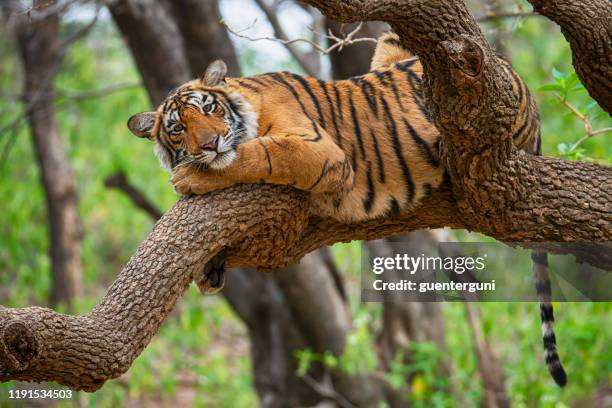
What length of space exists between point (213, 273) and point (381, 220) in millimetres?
880

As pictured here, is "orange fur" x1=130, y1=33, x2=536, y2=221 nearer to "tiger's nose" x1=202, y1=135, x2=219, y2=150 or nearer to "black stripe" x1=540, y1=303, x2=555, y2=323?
"tiger's nose" x1=202, y1=135, x2=219, y2=150

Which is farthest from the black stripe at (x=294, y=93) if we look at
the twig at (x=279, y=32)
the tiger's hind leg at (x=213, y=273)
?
the twig at (x=279, y=32)

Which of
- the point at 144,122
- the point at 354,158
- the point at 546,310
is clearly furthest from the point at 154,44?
the point at 546,310

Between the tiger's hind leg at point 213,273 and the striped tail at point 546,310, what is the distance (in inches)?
69.6

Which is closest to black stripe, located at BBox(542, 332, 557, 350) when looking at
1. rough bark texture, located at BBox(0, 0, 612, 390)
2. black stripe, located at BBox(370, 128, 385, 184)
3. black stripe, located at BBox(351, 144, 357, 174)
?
rough bark texture, located at BBox(0, 0, 612, 390)

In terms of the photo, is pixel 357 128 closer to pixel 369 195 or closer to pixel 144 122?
pixel 369 195

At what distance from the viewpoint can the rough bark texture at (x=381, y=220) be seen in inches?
129

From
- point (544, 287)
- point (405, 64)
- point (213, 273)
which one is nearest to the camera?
point (213, 273)

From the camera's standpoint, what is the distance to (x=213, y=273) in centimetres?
414

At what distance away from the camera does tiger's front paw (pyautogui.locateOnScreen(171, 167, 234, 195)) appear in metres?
3.97

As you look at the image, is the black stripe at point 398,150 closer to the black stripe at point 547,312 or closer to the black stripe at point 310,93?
the black stripe at point 310,93

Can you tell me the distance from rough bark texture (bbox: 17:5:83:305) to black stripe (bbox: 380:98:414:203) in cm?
818

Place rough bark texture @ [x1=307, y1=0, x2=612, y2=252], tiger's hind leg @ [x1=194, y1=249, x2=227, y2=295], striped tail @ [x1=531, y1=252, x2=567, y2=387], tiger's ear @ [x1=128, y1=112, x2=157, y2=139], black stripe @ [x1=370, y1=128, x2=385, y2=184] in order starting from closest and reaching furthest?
rough bark texture @ [x1=307, y1=0, x2=612, y2=252]
tiger's hind leg @ [x1=194, y1=249, x2=227, y2=295]
black stripe @ [x1=370, y1=128, x2=385, y2=184]
tiger's ear @ [x1=128, y1=112, x2=157, y2=139]
striped tail @ [x1=531, y1=252, x2=567, y2=387]

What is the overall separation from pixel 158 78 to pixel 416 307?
11.9ft
